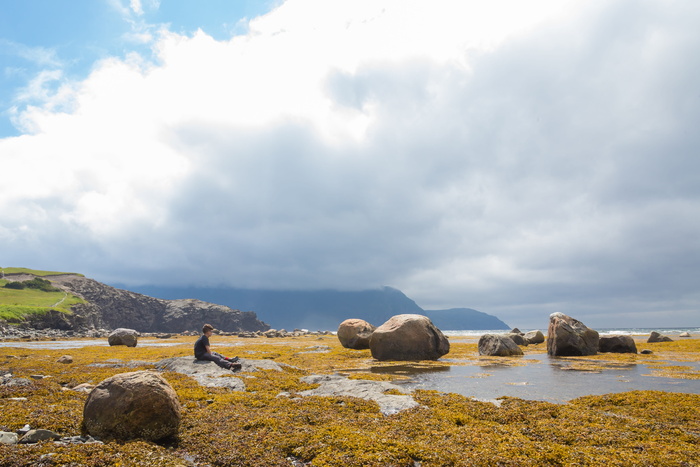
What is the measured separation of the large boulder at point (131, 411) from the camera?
8914mm

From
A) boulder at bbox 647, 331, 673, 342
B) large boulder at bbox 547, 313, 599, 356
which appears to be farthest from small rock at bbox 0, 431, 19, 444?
boulder at bbox 647, 331, 673, 342

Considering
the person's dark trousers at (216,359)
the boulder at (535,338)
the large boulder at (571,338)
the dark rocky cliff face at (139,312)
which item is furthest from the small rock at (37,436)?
the dark rocky cliff face at (139,312)

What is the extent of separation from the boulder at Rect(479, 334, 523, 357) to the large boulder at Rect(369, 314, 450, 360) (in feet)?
19.1

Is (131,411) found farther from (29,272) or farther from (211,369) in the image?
(29,272)

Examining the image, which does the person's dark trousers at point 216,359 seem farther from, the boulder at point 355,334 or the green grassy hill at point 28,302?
the green grassy hill at point 28,302

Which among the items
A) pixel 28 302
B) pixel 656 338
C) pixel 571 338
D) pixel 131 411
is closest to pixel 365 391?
pixel 131 411

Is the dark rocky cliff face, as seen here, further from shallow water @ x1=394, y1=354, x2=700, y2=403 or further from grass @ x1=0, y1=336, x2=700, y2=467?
shallow water @ x1=394, y1=354, x2=700, y2=403

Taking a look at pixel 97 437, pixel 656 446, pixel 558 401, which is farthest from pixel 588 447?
pixel 97 437

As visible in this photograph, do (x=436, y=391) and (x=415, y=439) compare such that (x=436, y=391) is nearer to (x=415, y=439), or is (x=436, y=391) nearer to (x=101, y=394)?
(x=415, y=439)

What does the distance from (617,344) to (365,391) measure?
2821cm

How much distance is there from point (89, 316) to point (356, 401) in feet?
390

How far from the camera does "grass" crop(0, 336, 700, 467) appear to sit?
7.89 metres

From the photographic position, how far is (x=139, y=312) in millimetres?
157000

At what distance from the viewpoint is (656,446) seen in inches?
342
